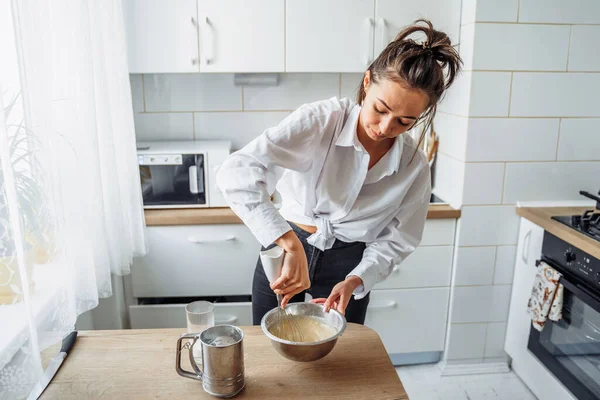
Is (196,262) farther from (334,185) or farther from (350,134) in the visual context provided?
(350,134)

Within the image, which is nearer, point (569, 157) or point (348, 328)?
point (348, 328)

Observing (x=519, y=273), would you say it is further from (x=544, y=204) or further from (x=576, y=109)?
(x=576, y=109)

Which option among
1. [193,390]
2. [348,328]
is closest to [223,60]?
[348,328]

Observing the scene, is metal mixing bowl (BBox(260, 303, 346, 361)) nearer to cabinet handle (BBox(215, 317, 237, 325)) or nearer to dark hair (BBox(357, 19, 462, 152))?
dark hair (BBox(357, 19, 462, 152))

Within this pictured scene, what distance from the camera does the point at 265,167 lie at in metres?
1.19

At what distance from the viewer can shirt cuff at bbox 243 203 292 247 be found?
109 cm

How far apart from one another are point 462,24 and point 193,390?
5.68 feet

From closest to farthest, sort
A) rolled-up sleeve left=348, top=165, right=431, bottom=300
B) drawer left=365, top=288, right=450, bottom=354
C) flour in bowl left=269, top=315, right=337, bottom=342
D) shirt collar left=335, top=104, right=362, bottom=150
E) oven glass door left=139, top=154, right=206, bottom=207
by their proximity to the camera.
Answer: flour in bowl left=269, top=315, right=337, bottom=342 < shirt collar left=335, top=104, right=362, bottom=150 < rolled-up sleeve left=348, top=165, right=431, bottom=300 < oven glass door left=139, top=154, right=206, bottom=207 < drawer left=365, top=288, right=450, bottom=354

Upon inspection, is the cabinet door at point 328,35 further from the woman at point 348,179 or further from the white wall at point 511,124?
the woman at point 348,179

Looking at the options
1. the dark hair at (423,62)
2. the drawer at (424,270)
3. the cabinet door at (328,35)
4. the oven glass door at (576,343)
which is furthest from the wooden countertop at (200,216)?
the dark hair at (423,62)

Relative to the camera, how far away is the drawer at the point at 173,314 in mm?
2066

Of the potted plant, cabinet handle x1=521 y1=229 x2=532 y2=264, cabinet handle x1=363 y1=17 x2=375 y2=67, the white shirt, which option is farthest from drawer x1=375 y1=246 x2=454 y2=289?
the potted plant

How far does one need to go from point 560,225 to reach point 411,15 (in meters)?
1.00

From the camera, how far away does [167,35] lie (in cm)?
197
